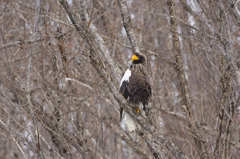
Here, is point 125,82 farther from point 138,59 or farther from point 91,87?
point 91,87

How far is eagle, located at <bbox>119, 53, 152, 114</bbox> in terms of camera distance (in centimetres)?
535

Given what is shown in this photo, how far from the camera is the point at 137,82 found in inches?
213

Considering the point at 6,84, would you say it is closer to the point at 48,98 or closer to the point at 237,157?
the point at 48,98

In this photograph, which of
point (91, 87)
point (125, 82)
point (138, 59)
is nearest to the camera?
point (91, 87)

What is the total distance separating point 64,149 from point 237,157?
2148mm

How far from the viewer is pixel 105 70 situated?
3.46 m

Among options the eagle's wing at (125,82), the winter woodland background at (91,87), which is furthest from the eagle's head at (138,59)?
the winter woodland background at (91,87)

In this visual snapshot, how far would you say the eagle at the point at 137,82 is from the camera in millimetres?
5348

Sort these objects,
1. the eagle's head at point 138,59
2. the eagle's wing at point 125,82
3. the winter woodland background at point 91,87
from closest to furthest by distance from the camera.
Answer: the winter woodland background at point 91,87
the eagle's head at point 138,59
the eagle's wing at point 125,82

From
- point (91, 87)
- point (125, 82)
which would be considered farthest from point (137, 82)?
point (91, 87)

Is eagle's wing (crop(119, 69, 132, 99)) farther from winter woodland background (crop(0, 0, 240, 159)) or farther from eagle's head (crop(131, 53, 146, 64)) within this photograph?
winter woodland background (crop(0, 0, 240, 159))

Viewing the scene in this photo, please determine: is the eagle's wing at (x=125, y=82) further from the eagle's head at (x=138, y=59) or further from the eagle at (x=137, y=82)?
the eagle's head at (x=138, y=59)

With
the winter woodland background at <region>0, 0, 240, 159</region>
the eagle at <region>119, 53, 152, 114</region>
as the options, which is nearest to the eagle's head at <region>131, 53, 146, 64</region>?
the eagle at <region>119, 53, 152, 114</region>

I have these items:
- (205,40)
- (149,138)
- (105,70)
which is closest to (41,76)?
(105,70)
